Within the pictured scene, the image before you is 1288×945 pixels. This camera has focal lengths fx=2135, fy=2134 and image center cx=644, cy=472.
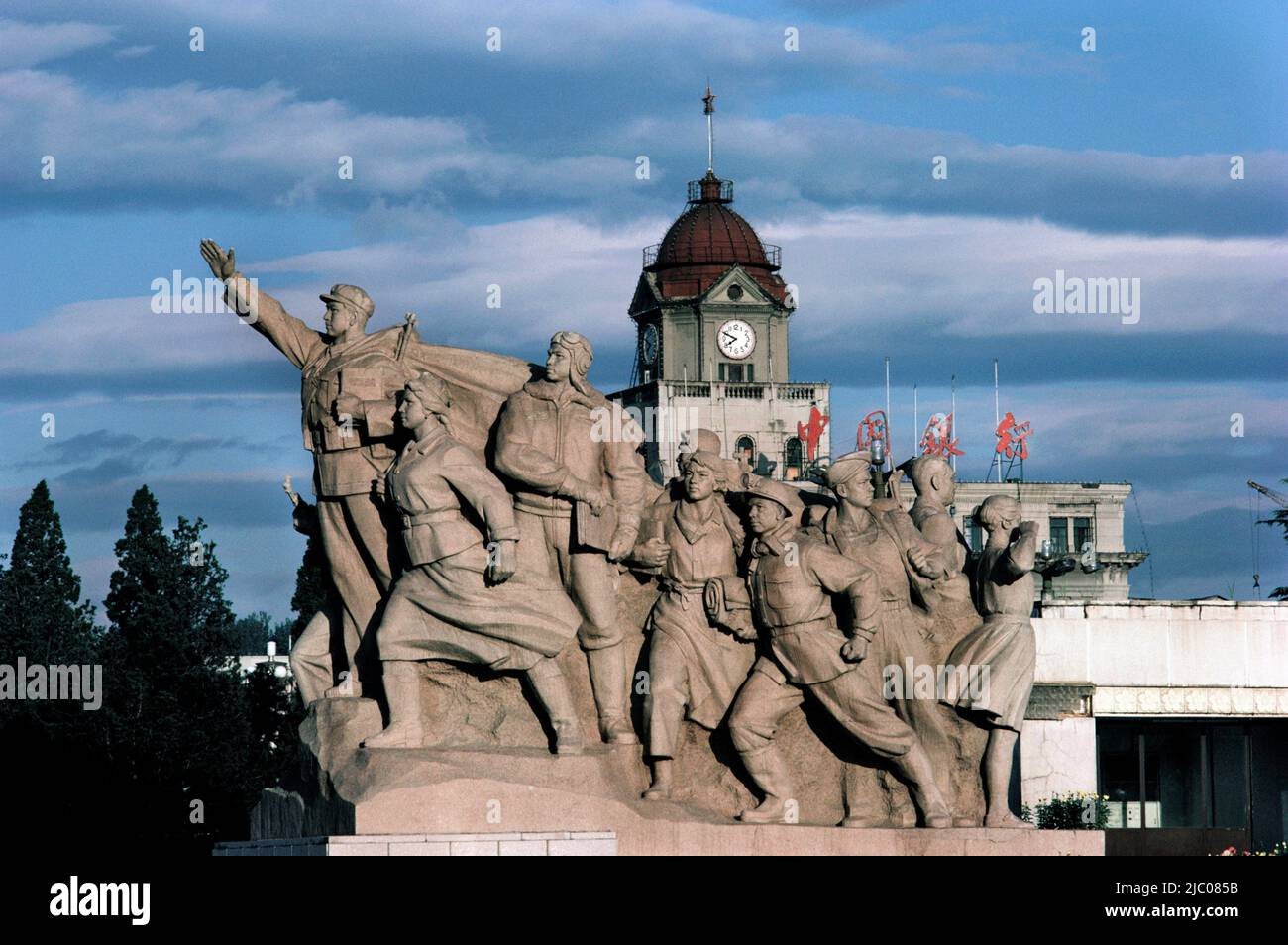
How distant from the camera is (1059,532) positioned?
7781 cm

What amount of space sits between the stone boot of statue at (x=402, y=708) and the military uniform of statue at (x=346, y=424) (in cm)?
85

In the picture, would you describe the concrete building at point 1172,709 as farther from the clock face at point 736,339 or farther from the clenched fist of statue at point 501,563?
the clock face at point 736,339

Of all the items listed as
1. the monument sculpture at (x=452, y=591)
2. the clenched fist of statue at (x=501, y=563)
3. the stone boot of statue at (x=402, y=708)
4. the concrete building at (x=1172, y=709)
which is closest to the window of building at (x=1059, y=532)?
the concrete building at (x=1172, y=709)

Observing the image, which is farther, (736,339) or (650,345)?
(650,345)

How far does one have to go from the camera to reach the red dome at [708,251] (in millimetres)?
80250

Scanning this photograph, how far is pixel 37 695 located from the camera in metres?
34.4

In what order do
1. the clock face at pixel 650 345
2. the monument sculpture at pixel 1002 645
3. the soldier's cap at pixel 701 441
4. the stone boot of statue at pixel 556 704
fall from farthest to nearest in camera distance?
the clock face at pixel 650 345 < the soldier's cap at pixel 701 441 < the monument sculpture at pixel 1002 645 < the stone boot of statue at pixel 556 704

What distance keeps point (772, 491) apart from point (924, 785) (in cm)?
237

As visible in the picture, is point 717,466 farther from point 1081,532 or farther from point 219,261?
point 1081,532

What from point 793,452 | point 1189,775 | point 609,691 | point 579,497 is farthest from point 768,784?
point 793,452

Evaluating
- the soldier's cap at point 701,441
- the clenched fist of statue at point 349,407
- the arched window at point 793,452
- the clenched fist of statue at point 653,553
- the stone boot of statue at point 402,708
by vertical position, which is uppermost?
the arched window at point 793,452

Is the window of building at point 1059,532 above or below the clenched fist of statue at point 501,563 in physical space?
Answer: above

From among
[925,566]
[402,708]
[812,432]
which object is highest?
[812,432]

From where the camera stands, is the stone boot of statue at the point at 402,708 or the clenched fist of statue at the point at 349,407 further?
the clenched fist of statue at the point at 349,407
